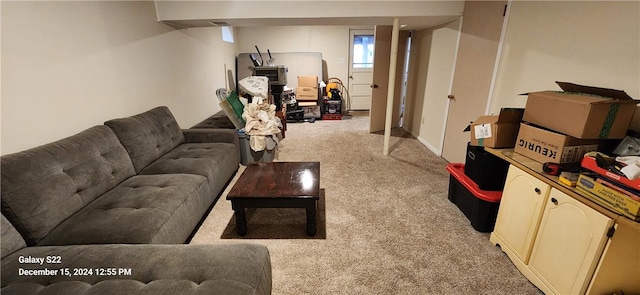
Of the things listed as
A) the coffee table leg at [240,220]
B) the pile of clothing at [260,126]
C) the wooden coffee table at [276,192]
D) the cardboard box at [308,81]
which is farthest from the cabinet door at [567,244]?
the cardboard box at [308,81]

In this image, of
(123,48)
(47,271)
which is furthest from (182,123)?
(47,271)

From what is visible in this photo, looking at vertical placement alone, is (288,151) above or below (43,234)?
below

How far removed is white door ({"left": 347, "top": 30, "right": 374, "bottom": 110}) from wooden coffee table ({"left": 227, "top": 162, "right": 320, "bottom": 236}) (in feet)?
15.5

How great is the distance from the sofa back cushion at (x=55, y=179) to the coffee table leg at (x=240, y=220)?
0.91 meters

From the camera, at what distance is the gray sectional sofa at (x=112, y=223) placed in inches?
45.3

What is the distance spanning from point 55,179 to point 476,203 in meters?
2.84

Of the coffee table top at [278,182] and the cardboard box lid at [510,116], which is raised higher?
the cardboard box lid at [510,116]

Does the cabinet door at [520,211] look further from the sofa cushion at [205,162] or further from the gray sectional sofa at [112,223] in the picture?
the sofa cushion at [205,162]

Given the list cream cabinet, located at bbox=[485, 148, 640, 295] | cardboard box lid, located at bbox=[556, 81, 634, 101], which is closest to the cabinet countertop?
cream cabinet, located at bbox=[485, 148, 640, 295]

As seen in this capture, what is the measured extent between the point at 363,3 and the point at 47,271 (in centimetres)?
328

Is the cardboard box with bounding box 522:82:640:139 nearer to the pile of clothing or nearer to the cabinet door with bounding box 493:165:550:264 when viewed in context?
the cabinet door with bounding box 493:165:550:264

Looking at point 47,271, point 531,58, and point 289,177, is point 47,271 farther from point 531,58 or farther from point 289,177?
point 531,58

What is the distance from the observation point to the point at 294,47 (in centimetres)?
627

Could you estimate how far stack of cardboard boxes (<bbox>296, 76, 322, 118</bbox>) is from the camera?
5770mm
